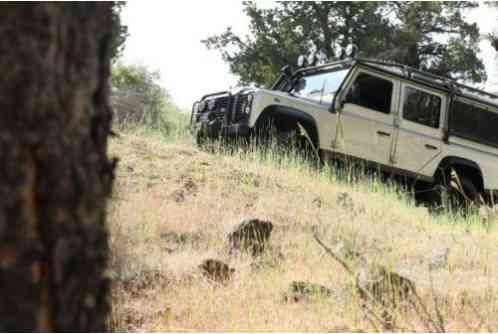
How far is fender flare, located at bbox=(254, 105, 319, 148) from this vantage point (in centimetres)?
774

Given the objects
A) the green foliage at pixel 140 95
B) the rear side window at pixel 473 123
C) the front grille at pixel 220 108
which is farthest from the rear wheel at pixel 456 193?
the green foliage at pixel 140 95

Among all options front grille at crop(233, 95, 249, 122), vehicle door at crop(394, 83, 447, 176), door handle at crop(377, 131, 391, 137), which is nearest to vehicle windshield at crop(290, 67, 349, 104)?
door handle at crop(377, 131, 391, 137)

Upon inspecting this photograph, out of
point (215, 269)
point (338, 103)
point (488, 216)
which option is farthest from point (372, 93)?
point (215, 269)

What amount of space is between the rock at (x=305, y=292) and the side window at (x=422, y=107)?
17.6ft

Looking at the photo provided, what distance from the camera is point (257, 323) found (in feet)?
10.1

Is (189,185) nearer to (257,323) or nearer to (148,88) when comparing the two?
(257,323)

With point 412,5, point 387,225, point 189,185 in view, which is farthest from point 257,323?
point 412,5

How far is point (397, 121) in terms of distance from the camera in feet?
27.8

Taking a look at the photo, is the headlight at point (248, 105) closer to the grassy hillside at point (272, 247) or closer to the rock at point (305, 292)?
the grassy hillside at point (272, 247)

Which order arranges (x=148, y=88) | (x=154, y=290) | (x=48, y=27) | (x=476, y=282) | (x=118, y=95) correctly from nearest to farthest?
(x=48, y=27) < (x=154, y=290) < (x=476, y=282) < (x=118, y=95) < (x=148, y=88)

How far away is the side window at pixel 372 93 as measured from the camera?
8297 mm

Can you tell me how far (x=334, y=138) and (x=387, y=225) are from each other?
2.27m

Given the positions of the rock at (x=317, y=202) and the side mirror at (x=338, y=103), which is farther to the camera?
the side mirror at (x=338, y=103)

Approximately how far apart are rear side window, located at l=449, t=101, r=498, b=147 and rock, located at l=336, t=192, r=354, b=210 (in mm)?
3046
